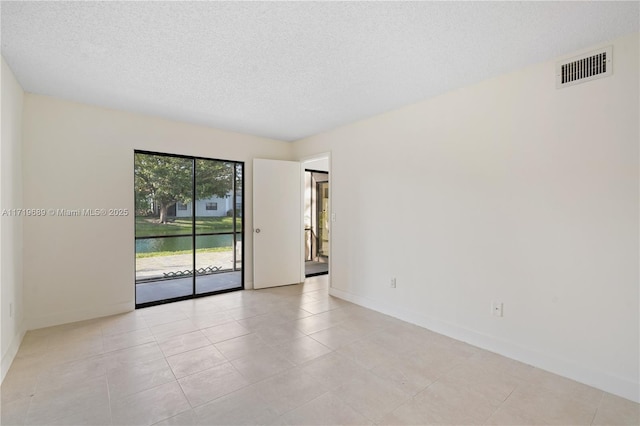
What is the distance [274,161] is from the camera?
4.98 meters

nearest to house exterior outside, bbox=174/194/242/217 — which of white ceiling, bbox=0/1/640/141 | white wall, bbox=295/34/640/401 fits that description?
white ceiling, bbox=0/1/640/141

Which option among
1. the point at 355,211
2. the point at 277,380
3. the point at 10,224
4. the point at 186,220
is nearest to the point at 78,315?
the point at 10,224

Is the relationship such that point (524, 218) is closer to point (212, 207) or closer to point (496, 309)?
point (496, 309)

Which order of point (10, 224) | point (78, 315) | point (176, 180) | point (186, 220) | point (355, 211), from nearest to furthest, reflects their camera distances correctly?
1. point (10, 224)
2. point (78, 315)
3. point (355, 211)
4. point (186, 220)
5. point (176, 180)

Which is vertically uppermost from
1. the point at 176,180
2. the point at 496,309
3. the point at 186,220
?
the point at 176,180

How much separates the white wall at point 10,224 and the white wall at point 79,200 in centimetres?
16

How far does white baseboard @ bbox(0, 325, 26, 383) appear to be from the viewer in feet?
7.43

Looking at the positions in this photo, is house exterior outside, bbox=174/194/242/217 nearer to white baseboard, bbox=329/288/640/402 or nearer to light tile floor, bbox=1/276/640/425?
light tile floor, bbox=1/276/640/425

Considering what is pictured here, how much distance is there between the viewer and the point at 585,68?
224 centimetres

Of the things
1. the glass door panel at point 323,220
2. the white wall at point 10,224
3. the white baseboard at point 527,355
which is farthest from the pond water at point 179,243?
the glass door panel at point 323,220

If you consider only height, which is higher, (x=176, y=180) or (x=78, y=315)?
(x=176, y=180)

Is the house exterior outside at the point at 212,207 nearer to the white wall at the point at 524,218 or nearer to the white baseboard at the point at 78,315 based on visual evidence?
the white baseboard at the point at 78,315

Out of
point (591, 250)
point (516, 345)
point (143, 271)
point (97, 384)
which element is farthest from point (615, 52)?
point (143, 271)

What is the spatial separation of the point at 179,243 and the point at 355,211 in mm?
2819
